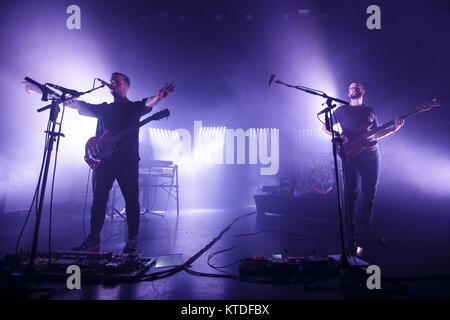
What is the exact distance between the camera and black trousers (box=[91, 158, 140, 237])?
2.55m

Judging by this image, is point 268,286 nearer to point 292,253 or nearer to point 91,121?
point 292,253

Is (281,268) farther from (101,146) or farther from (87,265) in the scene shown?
(101,146)

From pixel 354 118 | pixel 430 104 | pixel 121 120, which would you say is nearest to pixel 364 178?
pixel 354 118

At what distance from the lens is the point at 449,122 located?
5.05 meters

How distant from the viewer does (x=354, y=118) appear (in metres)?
3.23

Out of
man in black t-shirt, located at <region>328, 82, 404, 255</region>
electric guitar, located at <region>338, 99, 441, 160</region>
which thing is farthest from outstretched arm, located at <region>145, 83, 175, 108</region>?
electric guitar, located at <region>338, 99, 441, 160</region>

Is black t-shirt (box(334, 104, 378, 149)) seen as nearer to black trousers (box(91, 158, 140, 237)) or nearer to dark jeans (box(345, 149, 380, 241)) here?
dark jeans (box(345, 149, 380, 241))

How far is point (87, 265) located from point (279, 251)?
6.51ft

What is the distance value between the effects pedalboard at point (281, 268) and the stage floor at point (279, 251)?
0.49 feet

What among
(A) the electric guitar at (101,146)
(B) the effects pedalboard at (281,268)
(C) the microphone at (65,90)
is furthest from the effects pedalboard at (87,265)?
(C) the microphone at (65,90)

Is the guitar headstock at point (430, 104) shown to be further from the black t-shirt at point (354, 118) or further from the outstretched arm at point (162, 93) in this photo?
the outstretched arm at point (162, 93)

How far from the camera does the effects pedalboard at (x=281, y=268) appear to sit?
1795 millimetres

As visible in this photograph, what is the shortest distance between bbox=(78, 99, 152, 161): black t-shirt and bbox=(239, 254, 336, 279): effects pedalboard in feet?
5.86
